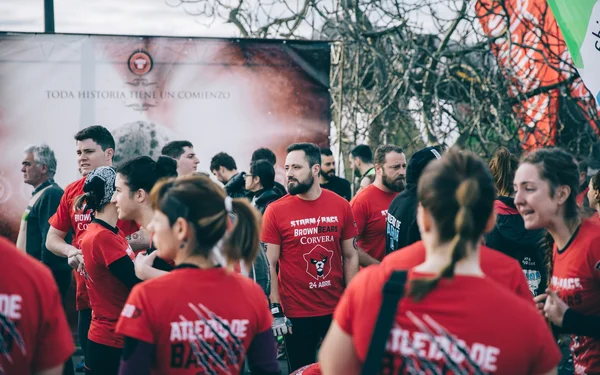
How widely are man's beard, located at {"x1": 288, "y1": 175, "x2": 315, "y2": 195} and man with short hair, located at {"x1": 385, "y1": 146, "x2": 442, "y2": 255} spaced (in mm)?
907

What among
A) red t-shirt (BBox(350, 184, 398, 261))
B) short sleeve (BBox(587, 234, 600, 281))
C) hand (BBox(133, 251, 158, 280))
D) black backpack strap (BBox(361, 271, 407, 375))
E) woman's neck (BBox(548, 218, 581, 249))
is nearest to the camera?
black backpack strap (BBox(361, 271, 407, 375))

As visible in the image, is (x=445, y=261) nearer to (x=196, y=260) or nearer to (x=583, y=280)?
(x=196, y=260)

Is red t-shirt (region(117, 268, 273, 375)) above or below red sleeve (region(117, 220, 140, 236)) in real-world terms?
below

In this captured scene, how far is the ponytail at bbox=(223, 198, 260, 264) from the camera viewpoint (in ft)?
8.87

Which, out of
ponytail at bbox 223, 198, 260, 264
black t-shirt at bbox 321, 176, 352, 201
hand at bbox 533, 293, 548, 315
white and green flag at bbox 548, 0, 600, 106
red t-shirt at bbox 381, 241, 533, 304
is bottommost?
hand at bbox 533, 293, 548, 315

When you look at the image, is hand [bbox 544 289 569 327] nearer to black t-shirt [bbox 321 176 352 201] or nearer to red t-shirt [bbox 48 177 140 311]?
red t-shirt [bbox 48 177 140 311]

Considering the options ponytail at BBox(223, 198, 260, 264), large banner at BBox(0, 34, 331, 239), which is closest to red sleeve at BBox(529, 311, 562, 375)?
ponytail at BBox(223, 198, 260, 264)

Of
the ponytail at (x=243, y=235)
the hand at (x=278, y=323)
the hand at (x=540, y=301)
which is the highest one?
the ponytail at (x=243, y=235)

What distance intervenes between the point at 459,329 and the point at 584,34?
3.15 metres

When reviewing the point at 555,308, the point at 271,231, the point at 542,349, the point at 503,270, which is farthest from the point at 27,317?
the point at 271,231

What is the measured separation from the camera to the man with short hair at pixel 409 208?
492 centimetres

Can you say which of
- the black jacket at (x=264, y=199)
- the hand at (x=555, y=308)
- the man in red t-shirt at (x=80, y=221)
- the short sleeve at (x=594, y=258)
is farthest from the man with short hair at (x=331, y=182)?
the hand at (x=555, y=308)

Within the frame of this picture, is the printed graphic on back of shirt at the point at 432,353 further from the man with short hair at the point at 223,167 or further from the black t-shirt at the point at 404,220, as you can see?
the man with short hair at the point at 223,167

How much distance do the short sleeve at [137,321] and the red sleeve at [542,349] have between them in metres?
1.25
